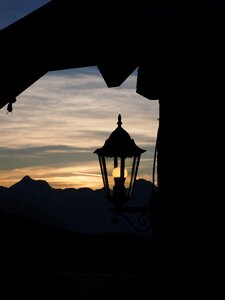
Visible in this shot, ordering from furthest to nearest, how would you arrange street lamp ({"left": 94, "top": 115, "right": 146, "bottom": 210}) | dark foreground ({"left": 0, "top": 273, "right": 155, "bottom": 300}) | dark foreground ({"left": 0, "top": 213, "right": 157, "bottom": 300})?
dark foreground ({"left": 0, "top": 273, "right": 155, "bottom": 300}) → dark foreground ({"left": 0, "top": 213, "right": 157, "bottom": 300}) → street lamp ({"left": 94, "top": 115, "right": 146, "bottom": 210})

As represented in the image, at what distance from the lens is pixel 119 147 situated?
5.77m

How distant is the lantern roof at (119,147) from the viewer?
5.74m

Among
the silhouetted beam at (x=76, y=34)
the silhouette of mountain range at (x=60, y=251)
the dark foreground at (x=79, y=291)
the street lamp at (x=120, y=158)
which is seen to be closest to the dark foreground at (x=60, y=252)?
the silhouette of mountain range at (x=60, y=251)

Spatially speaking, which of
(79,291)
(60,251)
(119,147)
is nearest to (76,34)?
(119,147)

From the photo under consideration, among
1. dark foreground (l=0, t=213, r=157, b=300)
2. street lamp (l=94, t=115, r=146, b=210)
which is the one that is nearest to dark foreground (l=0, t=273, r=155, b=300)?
dark foreground (l=0, t=213, r=157, b=300)

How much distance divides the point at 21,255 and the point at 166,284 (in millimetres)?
7012

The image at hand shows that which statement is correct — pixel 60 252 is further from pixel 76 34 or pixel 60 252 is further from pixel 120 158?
pixel 76 34

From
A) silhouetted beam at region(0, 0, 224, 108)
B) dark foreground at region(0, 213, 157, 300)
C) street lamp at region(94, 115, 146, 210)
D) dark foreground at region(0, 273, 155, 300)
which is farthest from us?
dark foreground at region(0, 273, 155, 300)

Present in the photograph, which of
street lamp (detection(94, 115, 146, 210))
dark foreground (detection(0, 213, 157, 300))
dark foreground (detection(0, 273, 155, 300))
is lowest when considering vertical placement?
dark foreground (detection(0, 273, 155, 300))

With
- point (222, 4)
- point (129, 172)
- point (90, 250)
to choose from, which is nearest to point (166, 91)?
point (222, 4)

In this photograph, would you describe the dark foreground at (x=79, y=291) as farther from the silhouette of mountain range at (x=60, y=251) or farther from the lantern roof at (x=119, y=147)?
the lantern roof at (x=119, y=147)

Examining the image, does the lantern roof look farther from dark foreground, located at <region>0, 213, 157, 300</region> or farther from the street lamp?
dark foreground, located at <region>0, 213, 157, 300</region>

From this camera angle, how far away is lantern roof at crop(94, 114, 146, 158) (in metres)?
5.74

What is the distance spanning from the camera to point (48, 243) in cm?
916
